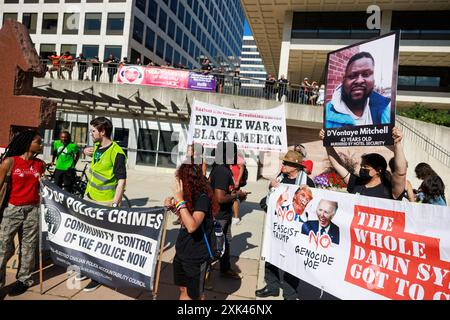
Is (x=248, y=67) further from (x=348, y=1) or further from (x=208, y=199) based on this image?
(x=208, y=199)

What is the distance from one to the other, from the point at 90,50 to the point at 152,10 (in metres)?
9.42

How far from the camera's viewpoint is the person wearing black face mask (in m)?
3.35

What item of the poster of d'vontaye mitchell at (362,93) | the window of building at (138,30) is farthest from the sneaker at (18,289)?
the window of building at (138,30)

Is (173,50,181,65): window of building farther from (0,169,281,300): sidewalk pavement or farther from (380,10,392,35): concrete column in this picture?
(0,169,281,300): sidewalk pavement

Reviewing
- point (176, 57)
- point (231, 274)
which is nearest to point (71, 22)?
point (176, 57)

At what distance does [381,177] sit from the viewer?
3656 millimetres

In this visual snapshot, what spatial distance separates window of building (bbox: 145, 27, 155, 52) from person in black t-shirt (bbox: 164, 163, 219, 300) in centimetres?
3892

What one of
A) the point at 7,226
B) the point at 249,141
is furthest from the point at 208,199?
the point at 249,141

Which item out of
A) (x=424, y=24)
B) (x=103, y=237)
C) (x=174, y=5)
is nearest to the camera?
(x=103, y=237)

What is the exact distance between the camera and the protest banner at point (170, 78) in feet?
55.5

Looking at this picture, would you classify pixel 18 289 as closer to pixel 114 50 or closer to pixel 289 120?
pixel 289 120

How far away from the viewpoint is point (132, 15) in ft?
111

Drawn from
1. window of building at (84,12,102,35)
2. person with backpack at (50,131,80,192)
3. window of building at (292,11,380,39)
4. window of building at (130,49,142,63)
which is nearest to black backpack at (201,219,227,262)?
person with backpack at (50,131,80,192)
